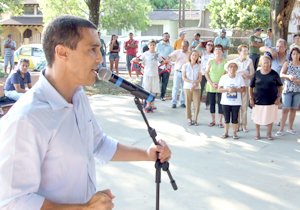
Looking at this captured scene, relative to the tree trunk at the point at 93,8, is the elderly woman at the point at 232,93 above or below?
below

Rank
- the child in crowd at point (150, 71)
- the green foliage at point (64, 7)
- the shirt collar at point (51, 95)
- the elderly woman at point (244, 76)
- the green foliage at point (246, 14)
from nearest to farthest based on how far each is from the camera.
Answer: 1. the shirt collar at point (51, 95)
2. the elderly woman at point (244, 76)
3. the child in crowd at point (150, 71)
4. the green foliage at point (246, 14)
5. the green foliage at point (64, 7)

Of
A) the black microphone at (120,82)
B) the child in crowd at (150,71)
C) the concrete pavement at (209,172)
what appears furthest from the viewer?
the child in crowd at (150,71)

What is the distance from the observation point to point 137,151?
6.79 feet

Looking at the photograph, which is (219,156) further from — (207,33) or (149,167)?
(207,33)

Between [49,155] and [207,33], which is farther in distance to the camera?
[207,33]

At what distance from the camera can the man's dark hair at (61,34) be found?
5.25ft

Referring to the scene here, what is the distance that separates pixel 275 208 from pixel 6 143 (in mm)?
3406

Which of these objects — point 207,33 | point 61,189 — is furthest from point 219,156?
point 207,33

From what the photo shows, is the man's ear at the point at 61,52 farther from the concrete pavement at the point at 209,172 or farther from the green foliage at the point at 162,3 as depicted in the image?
the green foliage at the point at 162,3

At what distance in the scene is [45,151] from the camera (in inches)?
56.3

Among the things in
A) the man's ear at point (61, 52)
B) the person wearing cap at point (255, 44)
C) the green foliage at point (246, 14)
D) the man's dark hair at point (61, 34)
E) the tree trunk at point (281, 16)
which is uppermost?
the green foliage at point (246, 14)

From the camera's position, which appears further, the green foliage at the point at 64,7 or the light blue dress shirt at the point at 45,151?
the green foliage at the point at 64,7

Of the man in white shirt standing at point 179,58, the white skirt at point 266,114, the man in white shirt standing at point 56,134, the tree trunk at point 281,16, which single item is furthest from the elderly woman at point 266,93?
the man in white shirt standing at point 56,134

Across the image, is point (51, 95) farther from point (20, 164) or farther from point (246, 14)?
point (246, 14)
